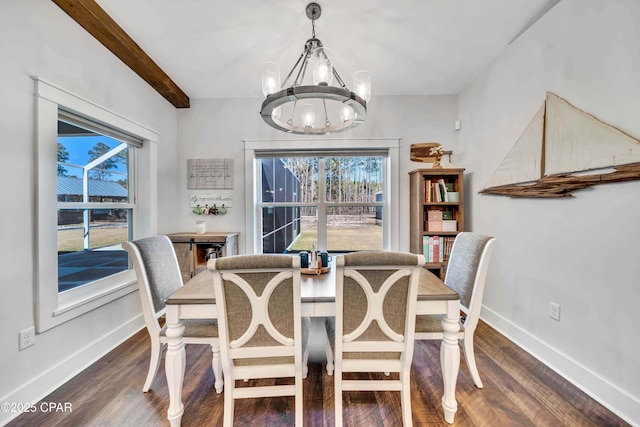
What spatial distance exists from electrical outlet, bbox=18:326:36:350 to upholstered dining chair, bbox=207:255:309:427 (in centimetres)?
130

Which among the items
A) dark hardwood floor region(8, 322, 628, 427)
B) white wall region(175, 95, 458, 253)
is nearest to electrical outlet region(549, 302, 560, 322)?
dark hardwood floor region(8, 322, 628, 427)

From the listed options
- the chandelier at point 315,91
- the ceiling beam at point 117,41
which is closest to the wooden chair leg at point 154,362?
the chandelier at point 315,91

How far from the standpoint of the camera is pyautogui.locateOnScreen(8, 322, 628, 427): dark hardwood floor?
1.43 metres

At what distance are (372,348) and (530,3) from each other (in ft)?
8.54

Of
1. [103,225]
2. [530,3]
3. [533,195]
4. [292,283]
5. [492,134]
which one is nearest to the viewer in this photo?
[292,283]

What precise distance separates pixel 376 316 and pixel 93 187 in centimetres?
250

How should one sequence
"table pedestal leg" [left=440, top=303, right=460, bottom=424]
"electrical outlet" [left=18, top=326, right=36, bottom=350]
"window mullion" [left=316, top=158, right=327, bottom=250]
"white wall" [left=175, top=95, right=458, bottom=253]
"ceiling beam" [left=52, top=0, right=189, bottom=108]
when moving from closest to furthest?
1. "table pedestal leg" [left=440, top=303, right=460, bottom=424]
2. "electrical outlet" [left=18, top=326, right=36, bottom=350]
3. "ceiling beam" [left=52, top=0, right=189, bottom=108]
4. "white wall" [left=175, top=95, right=458, bottom=253]
5. "window mullion" [left=316, top=158, right=327, bottom=250]

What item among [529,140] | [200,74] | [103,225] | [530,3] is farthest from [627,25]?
[103,225]

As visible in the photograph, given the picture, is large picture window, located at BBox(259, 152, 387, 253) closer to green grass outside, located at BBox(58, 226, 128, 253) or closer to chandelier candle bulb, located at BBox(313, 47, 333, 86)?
green grass outside, located at BBox(58, 226, 128, 253)

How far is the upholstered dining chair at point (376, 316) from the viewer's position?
121cm

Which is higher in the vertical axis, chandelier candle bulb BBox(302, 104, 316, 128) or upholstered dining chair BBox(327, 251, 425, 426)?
chandelier candle bulb BBox(302, 104, 316, 128)

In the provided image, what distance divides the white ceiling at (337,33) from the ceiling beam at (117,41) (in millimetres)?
55

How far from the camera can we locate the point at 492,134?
2.61m

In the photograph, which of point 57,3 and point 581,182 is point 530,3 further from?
point 57,3
